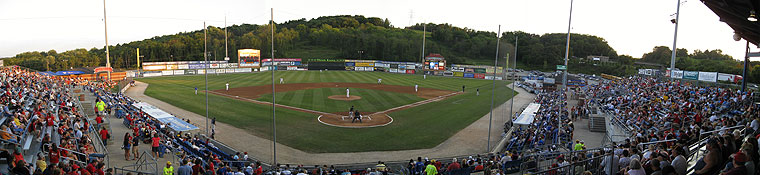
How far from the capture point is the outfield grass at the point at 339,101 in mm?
34281

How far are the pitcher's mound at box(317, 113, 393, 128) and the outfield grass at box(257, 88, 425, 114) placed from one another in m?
2.42

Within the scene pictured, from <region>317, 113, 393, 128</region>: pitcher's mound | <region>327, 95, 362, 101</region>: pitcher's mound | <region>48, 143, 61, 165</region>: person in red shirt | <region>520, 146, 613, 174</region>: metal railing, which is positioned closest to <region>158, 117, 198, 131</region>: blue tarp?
<region>317, 113, 393, 128</region>: pitcher's mound

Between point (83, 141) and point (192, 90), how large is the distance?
3477 cm

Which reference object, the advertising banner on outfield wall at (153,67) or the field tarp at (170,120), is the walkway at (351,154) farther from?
the advertising banner on outfield wall at (153,67)

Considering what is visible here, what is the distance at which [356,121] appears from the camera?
90.9 feet

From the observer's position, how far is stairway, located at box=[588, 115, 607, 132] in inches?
960

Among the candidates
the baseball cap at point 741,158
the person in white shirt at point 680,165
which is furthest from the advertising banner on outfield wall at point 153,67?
the baseball cap at point 741,158

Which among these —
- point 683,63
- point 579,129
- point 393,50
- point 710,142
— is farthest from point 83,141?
point 393,50

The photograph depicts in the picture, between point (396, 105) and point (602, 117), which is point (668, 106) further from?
point (396, 105)

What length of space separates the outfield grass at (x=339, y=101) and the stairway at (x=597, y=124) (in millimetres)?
15658

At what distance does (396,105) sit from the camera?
3644cm

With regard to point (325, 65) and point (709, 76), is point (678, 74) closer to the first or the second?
point (709, 76)

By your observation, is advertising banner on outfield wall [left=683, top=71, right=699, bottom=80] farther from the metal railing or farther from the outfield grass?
the metal railing

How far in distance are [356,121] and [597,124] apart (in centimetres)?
1519
